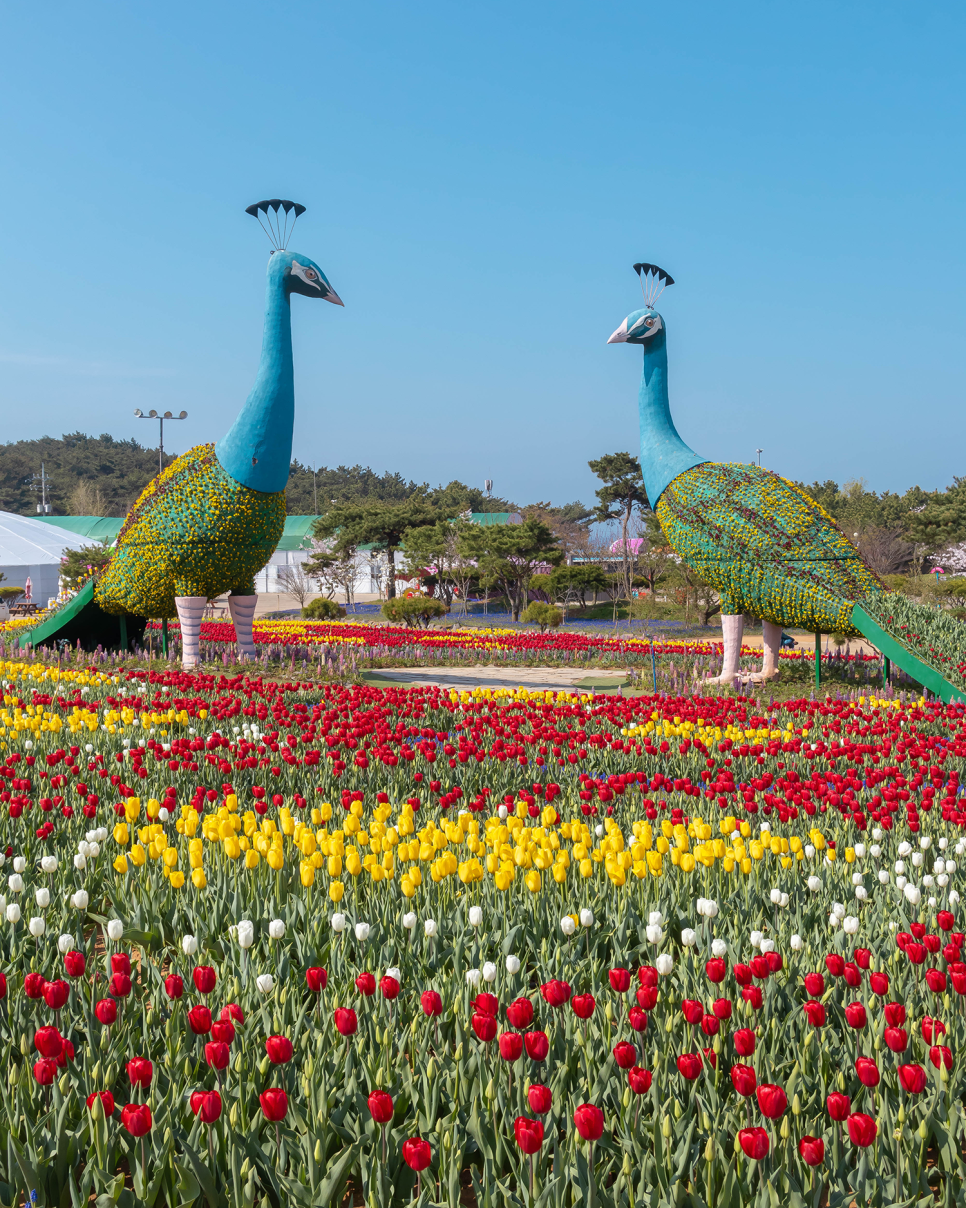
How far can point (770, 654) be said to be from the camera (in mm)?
13227

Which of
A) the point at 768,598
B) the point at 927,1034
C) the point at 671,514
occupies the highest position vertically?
the point at 671,514

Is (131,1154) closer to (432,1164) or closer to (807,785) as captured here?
(432,1164)

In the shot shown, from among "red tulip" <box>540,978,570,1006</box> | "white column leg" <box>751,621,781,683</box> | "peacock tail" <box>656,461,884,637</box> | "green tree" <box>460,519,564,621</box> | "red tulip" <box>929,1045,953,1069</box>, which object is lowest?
"red tulip" <box>929,1045,953,1069</box>

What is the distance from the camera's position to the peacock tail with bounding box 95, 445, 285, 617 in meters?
13.8

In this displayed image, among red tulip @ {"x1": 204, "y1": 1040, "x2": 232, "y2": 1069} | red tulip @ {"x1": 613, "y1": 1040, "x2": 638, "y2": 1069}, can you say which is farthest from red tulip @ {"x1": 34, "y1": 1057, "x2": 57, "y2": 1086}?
red tulip @ {"x1": 613, "y1": 1040, "x2": 638, "y2": 1069}

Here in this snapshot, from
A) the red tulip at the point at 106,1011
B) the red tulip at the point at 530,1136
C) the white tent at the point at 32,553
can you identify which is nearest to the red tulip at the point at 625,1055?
the red tulip at the point at 530,1136

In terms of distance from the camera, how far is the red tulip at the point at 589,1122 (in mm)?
1804

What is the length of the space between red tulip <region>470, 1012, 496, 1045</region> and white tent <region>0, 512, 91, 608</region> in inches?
2052

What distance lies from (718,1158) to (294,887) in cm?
224

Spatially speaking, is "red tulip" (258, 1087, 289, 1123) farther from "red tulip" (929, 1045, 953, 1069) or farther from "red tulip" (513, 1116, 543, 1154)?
"red tulip" (929, 1045, 953, 1069)

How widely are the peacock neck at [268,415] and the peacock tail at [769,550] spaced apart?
6.01 metres

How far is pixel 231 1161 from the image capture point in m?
2.04

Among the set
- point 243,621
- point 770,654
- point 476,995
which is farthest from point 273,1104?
point 243,621

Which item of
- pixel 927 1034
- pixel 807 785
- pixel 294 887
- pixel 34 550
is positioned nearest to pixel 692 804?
pixel 807 785
